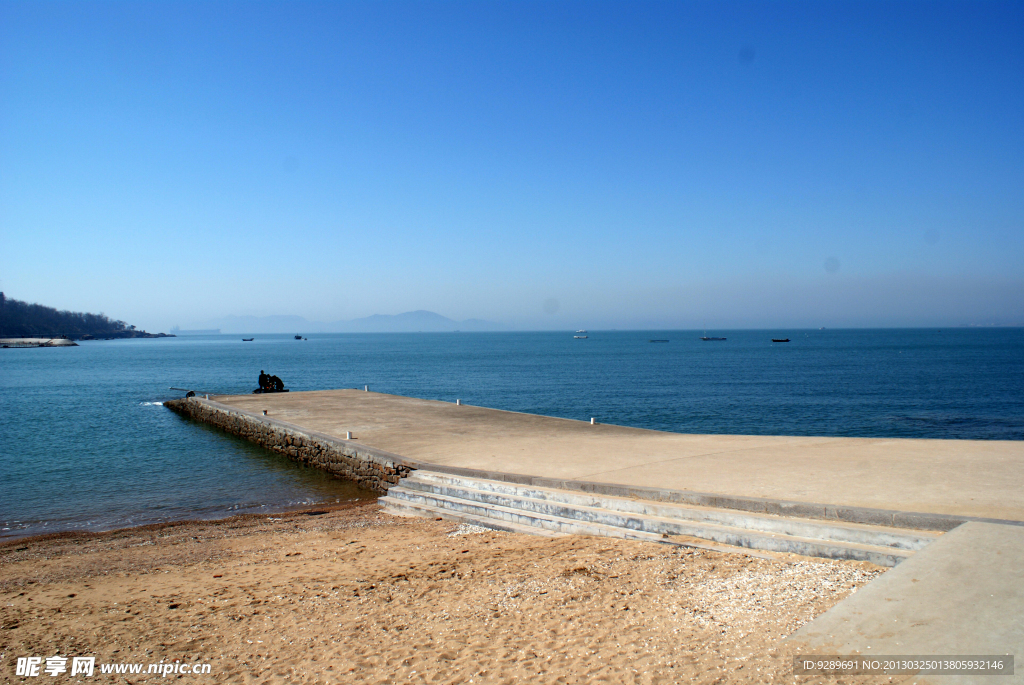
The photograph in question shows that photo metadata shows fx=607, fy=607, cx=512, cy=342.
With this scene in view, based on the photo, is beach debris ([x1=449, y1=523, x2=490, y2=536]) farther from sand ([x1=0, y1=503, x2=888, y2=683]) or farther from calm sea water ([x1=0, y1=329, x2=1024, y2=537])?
calm sea water ([x1=0, y1=329, x2=1024, y2=537])

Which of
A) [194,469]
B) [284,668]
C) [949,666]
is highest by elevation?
[949,666]

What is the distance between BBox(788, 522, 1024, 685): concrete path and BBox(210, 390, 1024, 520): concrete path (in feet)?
5.71

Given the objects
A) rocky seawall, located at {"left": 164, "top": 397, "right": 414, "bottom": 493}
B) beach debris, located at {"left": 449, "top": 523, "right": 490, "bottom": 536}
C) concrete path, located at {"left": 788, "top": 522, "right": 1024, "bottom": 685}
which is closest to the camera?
concrete path, located at {"left": 788, "top": 522, "right": 1024, "bottom": 685}

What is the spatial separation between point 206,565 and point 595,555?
577cm

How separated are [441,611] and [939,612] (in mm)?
4352

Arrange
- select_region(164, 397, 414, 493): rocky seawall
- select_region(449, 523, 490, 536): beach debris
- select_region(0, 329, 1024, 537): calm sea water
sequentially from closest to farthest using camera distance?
select_region(449, 523, 490, 536): beach debris < select_region(164, 397, 414, 493): rocky seawall < select_region(0, 329, 1024, 537): calm sea water

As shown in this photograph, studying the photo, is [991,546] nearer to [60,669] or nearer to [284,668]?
[284,668]

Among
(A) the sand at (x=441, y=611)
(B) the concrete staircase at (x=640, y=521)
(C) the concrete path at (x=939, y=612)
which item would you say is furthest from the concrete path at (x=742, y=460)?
(A) the sand at (x=441, y=611)

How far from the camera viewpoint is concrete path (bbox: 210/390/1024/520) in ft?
26.5

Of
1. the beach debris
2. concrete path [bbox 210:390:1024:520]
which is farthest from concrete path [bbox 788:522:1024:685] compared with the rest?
the beach debris

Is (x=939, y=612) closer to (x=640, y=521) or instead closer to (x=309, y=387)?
(x=640, y=521)

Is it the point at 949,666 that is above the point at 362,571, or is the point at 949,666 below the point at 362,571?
above

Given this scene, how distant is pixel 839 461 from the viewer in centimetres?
1060

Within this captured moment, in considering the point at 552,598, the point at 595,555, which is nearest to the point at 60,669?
the point at 552,598
